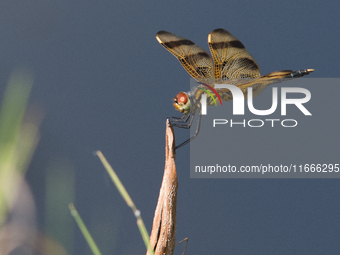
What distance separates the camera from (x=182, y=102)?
80 cm

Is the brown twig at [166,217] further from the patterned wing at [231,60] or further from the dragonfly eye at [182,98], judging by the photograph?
the patterned wing at [231,60]

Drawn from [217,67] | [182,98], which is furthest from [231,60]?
[182,98]

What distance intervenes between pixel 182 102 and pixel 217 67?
182 mm

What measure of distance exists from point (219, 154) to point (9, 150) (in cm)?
71

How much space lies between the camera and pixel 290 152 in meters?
1.04

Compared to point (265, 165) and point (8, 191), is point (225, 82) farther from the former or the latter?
point (8, 191)

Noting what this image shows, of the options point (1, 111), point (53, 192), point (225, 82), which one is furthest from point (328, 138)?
point (1, 111)

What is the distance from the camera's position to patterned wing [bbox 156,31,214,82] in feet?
2.84

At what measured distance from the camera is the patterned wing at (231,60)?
904mm

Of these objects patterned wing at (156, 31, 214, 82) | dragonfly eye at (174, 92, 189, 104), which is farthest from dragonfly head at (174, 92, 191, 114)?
patterned wing at (156, 31, 214, 82)

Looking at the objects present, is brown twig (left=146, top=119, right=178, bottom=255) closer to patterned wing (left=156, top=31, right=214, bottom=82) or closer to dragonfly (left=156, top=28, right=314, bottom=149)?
dragonfly (left=156, top=28, right=314, bottom=149)

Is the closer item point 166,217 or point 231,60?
point 166,217

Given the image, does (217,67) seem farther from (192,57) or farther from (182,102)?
(182,102)

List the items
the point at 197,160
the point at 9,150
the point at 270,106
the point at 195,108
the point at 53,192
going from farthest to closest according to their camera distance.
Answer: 1. the point at 53,192
2. the point at 9,150
3. the point at 197,160
4. the point at 270,106
5. the point at 195,108
